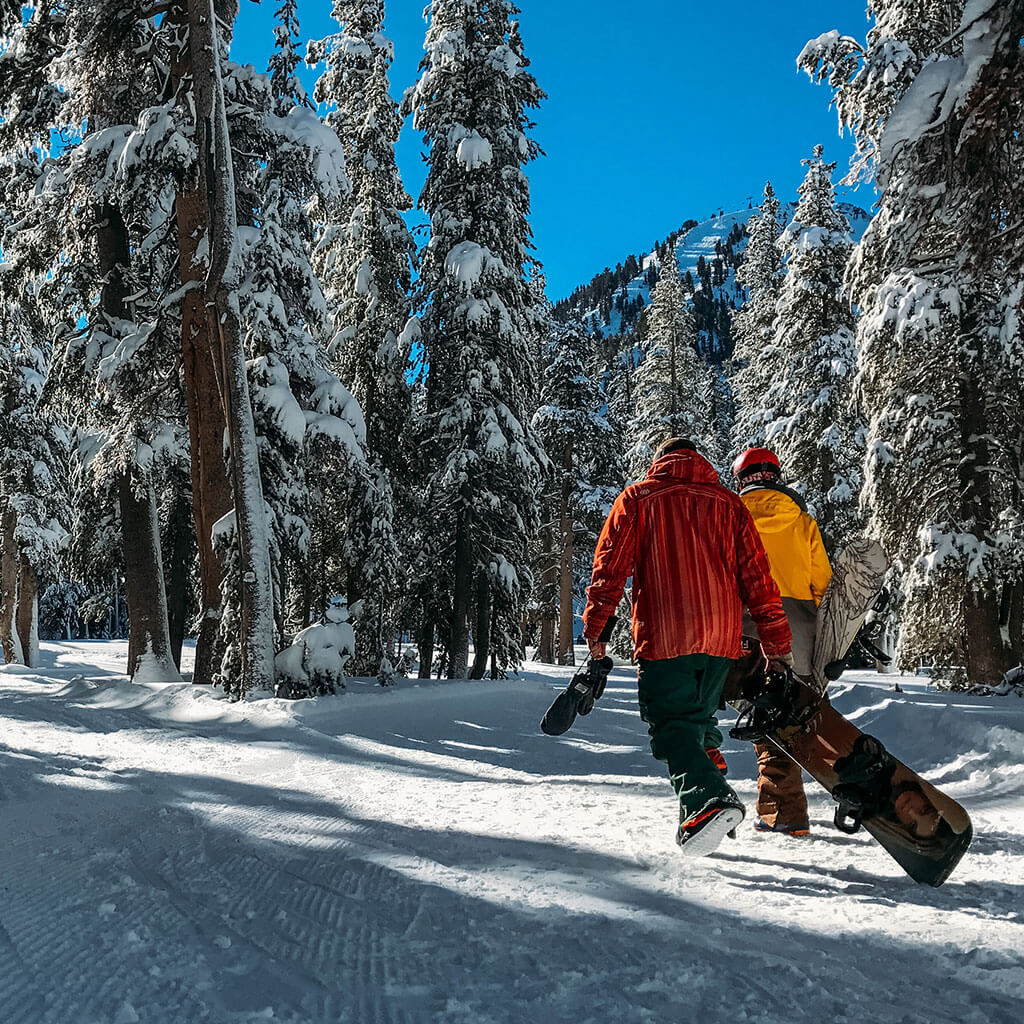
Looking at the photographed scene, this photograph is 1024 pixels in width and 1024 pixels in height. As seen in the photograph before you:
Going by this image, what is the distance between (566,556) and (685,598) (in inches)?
1025

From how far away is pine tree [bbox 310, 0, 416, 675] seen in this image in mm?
18453

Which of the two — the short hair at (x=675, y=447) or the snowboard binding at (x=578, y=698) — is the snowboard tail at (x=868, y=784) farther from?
the short hair at (x=675, y=447)

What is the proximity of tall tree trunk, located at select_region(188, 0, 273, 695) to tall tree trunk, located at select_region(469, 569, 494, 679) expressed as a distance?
896 cm

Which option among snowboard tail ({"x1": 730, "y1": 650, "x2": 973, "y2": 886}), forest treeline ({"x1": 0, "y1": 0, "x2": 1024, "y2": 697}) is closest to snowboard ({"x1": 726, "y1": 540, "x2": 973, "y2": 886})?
snowboard tail ({"x1": 730, "y1": 650, "x2": 973, "y2": 886})

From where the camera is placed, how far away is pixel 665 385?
3519 cm

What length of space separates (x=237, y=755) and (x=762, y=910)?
16.8 feet

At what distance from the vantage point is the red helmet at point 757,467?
15.3 ft

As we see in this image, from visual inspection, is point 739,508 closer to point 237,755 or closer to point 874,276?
point 237,755

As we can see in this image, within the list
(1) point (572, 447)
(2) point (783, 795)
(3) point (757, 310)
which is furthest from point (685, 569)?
(3) point (757, 310)

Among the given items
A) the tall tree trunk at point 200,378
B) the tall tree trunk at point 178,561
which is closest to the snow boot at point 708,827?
the tall tree trunk at point 200,378

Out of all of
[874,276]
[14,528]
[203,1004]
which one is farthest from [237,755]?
[14,528]

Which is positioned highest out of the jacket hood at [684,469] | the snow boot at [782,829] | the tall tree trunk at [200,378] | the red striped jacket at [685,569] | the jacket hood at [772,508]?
the tall tree trunk at [200,378]

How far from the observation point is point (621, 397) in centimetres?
4719

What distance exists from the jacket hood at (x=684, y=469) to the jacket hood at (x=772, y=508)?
0.69 meters
